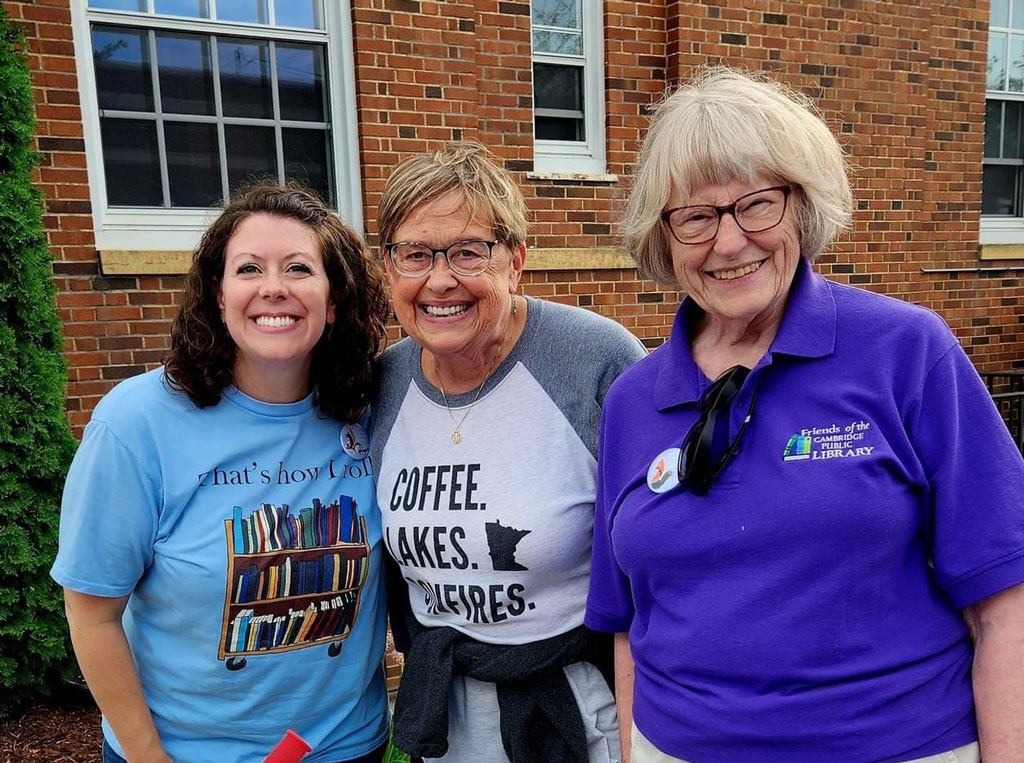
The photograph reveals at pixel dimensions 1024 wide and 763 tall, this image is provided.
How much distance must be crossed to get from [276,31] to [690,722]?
4.79 metres

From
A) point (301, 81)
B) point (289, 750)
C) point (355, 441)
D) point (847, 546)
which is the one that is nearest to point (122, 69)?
point (301, 81)

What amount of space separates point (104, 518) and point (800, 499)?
1377 mm

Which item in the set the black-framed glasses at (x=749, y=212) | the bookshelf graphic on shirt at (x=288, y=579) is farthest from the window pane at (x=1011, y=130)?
the bookshelf graphic on shirt at (x=288, y=579)

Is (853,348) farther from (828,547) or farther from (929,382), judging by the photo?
(828,547)

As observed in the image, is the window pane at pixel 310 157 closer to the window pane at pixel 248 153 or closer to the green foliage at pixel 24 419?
the window pane at pixel 248 153

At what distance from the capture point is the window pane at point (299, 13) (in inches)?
194

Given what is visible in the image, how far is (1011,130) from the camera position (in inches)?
299

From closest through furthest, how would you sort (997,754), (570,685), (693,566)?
(997,754) < (693,566) < (570,685)

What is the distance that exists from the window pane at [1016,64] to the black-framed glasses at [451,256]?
772 cm

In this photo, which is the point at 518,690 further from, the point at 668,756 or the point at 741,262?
the point at 741,262

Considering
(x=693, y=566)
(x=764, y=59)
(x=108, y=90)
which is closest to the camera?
(x=693, y=566)

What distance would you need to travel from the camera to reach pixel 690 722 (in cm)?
140

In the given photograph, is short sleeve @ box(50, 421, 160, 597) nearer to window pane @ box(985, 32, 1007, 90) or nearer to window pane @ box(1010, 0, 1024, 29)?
window pane @ box(985, 32, 1007, 90)

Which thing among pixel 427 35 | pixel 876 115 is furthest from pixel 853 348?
pixel 876 115
